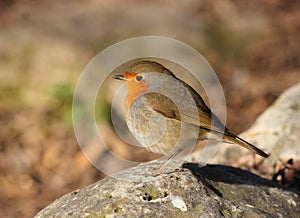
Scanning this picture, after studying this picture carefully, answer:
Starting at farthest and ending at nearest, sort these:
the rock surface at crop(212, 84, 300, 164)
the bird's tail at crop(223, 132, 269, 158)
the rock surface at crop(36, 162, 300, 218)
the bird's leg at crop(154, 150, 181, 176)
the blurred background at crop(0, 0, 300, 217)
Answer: the blurred background at crop(0, 0, 300, 217) < the rock surface at crop(212, 84, 300, 164) < the bird's tail at crop(223, 132, 269, 158) < the bird's leg at crop(154, 150, 181, 176) < the rock surface at crop(36, 162, 300, 218)

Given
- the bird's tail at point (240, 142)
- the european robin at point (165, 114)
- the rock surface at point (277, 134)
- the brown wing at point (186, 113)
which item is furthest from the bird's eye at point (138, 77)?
the rock surface at point (277, 134)

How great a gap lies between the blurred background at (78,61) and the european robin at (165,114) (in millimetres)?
2331

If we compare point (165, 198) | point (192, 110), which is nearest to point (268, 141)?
point (192, 110)

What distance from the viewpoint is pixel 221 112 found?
9.43 meters

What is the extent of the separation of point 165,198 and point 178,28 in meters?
6.93

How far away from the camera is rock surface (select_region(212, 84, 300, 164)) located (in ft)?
22.6

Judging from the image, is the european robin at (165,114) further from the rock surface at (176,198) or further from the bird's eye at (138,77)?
the rock surface at (176,198)

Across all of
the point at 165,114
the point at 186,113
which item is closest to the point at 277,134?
the point at 186,113

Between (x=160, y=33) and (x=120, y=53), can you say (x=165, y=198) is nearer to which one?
(x=120, y=53)

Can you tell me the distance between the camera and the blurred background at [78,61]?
28.1ft

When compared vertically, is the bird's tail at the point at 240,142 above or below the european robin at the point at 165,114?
below

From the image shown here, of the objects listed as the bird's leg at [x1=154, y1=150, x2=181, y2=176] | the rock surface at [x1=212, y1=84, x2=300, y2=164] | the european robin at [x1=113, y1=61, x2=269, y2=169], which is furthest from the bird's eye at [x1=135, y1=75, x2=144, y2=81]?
the rock surface at [x1=212, y1=84, x2=300, y2=164]

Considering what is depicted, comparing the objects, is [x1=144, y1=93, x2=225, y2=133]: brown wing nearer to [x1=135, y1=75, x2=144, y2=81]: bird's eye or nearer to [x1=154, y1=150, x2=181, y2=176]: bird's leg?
[x1=135, y1=75, x2=144, y2=81]: bird's eye

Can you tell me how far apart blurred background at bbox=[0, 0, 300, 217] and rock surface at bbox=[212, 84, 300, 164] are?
5.07 feet
